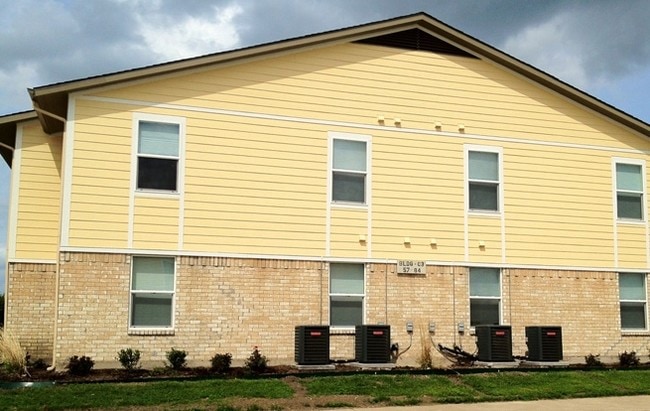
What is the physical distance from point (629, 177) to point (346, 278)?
357 inches

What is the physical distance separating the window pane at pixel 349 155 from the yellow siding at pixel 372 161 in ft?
1.00

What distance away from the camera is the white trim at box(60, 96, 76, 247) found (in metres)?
17.0

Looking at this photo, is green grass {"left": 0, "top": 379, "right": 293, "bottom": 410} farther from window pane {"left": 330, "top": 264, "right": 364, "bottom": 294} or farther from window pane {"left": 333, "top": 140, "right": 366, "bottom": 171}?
window pane {"left": 333, "top": 140, "right": 366, "bottom": 171}

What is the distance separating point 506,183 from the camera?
20969 millimetres

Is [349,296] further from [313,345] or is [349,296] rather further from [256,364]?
[256,364]

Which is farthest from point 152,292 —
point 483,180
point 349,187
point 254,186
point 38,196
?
point 483,180

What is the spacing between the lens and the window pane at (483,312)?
20.2 meters

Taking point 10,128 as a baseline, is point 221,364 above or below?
below

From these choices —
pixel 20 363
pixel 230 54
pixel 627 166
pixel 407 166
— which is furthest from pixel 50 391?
pixel 627 166

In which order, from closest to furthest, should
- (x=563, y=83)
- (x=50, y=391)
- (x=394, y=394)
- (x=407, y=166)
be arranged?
(x=50, y=391) → (x=394, y=394) → (x=407, y=166) → (x=563, y=83)

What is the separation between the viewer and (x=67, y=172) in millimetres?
17266

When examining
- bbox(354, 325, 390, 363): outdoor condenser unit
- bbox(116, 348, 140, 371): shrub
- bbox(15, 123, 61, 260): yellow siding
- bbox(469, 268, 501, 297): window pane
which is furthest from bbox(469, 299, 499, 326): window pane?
bbox(15, 123, 61, 260): yellow siding

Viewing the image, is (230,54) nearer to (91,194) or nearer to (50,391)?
(91,194)

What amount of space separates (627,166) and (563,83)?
3.21 meters
